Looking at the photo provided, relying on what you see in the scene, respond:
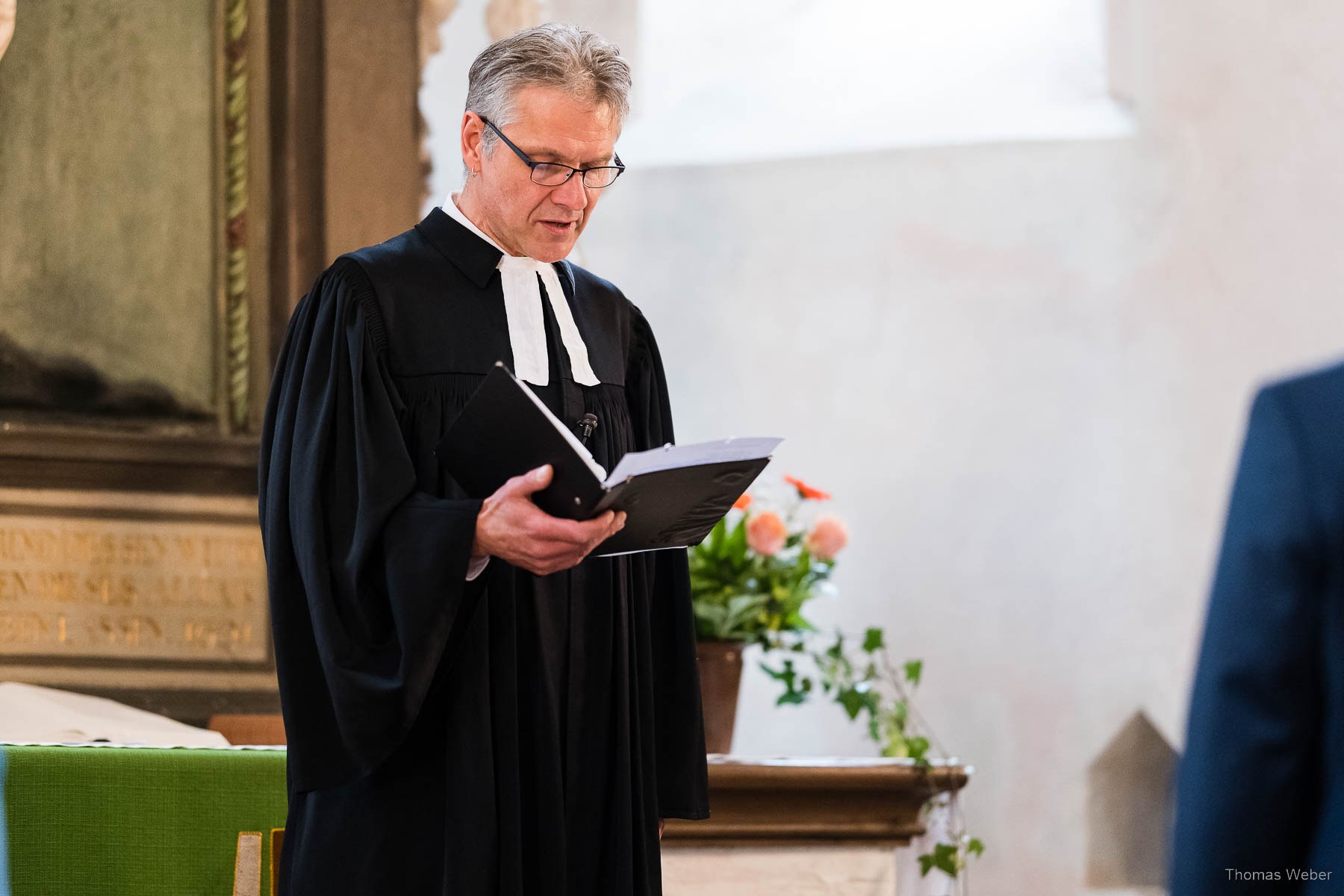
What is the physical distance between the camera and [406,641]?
6.23 ft

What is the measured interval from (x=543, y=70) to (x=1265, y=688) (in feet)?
4.63

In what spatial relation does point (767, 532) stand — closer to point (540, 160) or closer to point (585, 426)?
point (585, 426)

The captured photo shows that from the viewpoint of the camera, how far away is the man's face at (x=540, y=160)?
7.13 feet

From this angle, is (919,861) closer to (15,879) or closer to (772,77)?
(15,879)

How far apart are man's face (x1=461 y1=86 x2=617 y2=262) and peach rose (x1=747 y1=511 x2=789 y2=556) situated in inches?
53.6

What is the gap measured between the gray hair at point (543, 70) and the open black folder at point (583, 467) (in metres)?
0.55

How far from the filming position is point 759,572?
3.58 m

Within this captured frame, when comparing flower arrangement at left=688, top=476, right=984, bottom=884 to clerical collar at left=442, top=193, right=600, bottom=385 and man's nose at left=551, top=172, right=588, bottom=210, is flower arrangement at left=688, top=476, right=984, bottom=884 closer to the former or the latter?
clerical collar at left=442, top=193, right=600, bottom=385

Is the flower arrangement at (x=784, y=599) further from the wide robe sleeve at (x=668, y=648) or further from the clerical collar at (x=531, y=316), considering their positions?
the clerical collar at (x=531, y=316)

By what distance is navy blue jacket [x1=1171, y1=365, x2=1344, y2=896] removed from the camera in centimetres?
120

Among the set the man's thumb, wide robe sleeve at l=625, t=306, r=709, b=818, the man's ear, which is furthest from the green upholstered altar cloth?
the man's ear

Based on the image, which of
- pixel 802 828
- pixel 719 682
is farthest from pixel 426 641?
pixel 802 828

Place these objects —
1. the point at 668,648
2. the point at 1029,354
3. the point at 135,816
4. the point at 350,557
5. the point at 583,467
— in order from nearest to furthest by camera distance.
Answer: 1. the point at 583,467
2. the point at 350,557
3. the point at 668,648
4. the point at 135,816
5. the point at 1029,354

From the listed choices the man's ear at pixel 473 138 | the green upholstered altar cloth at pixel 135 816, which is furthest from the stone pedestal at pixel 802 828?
the man's ear at pixel 473 138
